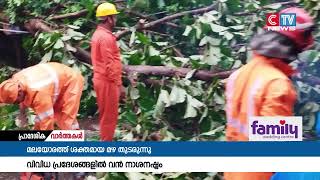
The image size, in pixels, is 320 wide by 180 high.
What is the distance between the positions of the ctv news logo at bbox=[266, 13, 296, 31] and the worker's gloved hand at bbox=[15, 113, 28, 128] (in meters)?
1.42

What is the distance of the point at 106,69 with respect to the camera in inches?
126

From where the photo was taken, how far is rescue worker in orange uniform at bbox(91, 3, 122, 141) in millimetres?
3184

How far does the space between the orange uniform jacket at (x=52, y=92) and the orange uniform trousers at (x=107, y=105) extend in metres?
0.12

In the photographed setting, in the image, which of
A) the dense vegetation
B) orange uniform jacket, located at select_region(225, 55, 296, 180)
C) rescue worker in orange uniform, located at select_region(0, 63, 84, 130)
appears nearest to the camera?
orange uniform jacket, located at select_region(225, 55, 296, 180)

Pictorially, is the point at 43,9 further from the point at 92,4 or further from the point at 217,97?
the point at 217,97

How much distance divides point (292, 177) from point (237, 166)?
11.5 inches

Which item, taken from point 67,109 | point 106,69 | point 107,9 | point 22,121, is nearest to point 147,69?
point 106,69

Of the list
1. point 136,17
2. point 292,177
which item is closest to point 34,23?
point 136,17

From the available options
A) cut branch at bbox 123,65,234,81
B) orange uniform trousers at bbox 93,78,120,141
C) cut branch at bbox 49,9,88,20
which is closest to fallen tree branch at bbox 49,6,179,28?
cut branch at bbox 49,9,88,20
